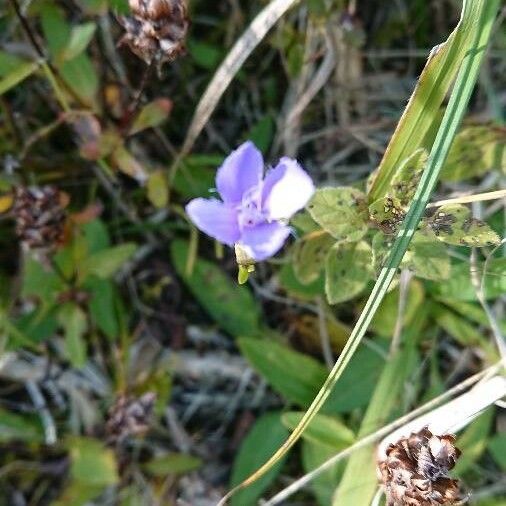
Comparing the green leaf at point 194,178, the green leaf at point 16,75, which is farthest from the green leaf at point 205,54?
the green leaf at point 16,75

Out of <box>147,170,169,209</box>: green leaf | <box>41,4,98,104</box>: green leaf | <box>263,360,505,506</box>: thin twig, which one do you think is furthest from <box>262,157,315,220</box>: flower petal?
<box>41,4,98,104</box>: green leaf

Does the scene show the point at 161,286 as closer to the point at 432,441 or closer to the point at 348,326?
the point at 348,326

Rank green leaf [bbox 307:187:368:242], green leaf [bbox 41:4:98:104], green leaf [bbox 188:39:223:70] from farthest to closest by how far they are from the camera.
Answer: green leaf [bbox 188:39:223:70] < green leaf [bbox 41:4:98:104] < green leaf [bbox 307:187:368:242]

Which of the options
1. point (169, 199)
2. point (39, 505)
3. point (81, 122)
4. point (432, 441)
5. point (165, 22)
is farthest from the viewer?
point (39, 505)

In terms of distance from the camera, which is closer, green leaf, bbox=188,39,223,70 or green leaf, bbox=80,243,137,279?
green leaf, bbox=80,243,137,279

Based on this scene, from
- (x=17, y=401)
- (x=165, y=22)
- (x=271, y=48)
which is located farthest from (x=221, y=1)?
(x=17, y=401)

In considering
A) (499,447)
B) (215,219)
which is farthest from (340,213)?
(499,447)

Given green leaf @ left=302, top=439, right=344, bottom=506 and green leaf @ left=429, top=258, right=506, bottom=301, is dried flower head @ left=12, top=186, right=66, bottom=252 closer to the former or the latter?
green leaf @ left=302, top=439, right=344, bottom=506

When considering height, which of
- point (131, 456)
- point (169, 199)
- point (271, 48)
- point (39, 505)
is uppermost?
point (271, 48)
